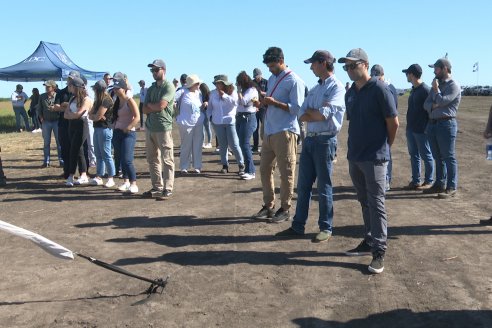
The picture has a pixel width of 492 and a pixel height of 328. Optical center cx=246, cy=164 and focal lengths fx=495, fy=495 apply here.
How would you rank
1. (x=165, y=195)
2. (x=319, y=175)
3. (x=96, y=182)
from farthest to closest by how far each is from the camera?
1. (x=96, y=182)
2. (x=165, y=195)
3. (x=319, y=175)

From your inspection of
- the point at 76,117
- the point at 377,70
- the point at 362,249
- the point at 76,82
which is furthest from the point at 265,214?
the point at 76,82

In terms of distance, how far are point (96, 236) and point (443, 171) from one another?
5304 millimetres

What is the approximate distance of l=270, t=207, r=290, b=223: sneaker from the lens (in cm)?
642

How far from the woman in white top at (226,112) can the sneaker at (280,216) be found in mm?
3343

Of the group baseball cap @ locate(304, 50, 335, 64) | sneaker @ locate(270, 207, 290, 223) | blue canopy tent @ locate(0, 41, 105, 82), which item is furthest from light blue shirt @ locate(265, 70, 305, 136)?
blue canopy tent @ locate(0, 41, 105, 82)

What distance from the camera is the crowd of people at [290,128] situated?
4.74 m

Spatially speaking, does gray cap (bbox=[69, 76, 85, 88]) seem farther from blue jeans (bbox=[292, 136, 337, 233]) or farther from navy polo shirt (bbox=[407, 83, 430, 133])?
navy polo shirt (bbox=[407, 83, 430, 133])

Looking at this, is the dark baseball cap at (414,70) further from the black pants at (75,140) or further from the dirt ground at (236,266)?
the black pants at (75,140)

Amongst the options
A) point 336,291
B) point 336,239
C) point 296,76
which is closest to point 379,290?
point 336,291

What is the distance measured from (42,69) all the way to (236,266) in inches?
755

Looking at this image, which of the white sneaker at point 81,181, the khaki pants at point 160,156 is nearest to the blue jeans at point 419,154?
the khaki pants at point 160,156

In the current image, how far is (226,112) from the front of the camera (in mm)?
9789

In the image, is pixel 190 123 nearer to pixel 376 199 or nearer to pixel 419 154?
pixel 419 154

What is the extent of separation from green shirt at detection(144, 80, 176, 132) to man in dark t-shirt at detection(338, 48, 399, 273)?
11.7 ft
